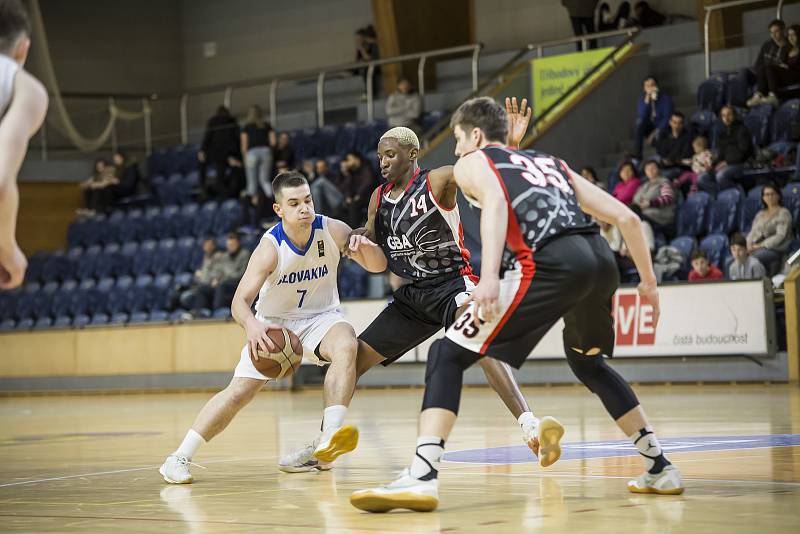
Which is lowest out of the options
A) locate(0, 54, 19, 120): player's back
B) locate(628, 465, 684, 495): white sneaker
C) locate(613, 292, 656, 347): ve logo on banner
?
locate(613, 292, 656, 347): ve logo on banner

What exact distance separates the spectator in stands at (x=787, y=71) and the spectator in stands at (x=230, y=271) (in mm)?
7948

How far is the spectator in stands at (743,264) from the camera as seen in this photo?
14711 millimetres

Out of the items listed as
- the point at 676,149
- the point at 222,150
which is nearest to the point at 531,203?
the point at 676,149

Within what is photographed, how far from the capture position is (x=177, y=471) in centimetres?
668

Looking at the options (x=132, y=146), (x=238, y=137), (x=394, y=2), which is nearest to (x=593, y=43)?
(x=394, y=2)

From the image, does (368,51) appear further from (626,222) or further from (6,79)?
(6,79)

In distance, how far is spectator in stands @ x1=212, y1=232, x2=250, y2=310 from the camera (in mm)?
19125

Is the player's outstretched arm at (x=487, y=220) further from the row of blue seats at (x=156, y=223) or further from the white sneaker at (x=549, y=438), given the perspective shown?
the row of blue seats at (x=156, y=223)

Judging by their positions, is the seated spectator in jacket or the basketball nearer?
the basketball

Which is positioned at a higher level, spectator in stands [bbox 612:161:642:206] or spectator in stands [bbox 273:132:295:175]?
spectator in stands [bbox 273:132:295:175]

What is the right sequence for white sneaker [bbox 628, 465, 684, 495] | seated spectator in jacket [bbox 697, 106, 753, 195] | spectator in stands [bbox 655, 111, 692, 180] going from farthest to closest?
spectator in stands [bbox 655, 111, 692, 180] < seated spectator in jacket [bbox 697, 106, 753, 195] < white sneaker [bbox 628, 465, 684, 495]

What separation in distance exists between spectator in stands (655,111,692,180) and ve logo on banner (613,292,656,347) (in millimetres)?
2142

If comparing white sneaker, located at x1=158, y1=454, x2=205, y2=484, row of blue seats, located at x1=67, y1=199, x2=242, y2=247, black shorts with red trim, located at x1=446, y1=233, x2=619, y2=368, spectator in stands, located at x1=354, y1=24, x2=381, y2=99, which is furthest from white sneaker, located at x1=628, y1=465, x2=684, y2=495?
spectator in stands, located at x1=354, y1=24, x2=381, y2=99

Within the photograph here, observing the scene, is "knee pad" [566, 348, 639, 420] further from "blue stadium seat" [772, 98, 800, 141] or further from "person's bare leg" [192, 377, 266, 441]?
"blue stadium seat" [772, 98, 800, 141]
